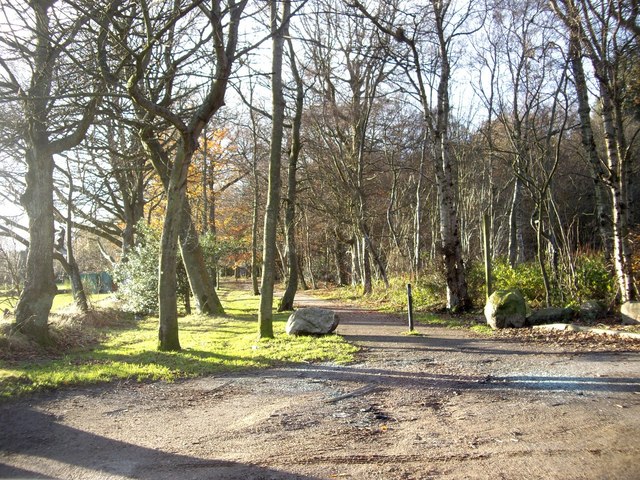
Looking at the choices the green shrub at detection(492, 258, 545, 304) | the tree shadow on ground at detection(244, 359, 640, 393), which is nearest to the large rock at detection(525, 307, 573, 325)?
the green shrub at detection(492, 258, 545, 304)

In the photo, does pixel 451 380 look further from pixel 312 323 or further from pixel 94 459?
pixel 312 323

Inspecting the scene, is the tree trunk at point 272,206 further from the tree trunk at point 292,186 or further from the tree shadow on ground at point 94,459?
the tree trunk at point 292,186

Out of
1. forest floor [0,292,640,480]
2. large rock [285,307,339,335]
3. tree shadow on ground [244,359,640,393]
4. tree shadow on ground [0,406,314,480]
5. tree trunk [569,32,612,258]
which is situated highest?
tree trunk [569,32,612,258]

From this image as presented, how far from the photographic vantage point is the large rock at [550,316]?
10.7 meters

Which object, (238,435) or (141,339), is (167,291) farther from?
(238,435)

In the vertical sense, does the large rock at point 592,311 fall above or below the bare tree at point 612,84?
below

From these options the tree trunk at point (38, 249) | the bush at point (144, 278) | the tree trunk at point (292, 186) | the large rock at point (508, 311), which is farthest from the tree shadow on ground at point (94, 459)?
the bush at point (144, 278)

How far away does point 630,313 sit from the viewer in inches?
370

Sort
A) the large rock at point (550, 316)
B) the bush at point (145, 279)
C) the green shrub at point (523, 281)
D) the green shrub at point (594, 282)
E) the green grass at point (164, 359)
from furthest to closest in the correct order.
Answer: the bush at point (145, 279) < the green shrub at point (523, 281) < the green shrub at point (594, 282) < the large rock at point (550, 316) < the green grass at point (164, 359)

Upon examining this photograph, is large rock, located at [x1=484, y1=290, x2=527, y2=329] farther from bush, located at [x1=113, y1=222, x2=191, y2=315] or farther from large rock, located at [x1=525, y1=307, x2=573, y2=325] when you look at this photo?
bush, located at [x1=113, y1=222, x2=191, y2=315]

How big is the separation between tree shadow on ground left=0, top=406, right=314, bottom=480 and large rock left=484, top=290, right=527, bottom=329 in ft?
26.7

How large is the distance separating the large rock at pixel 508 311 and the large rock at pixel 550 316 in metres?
0.20

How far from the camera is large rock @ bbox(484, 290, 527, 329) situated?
10805 millimetres

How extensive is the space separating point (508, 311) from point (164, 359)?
24.0 feet
